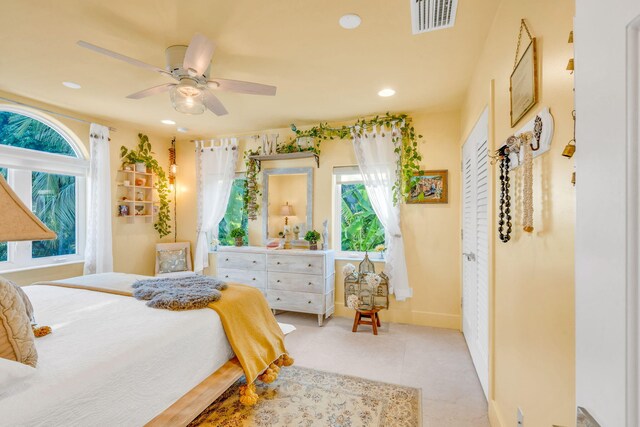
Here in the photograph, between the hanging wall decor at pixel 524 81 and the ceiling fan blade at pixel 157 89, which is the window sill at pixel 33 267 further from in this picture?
the hanging wall decor at pixel 524 81

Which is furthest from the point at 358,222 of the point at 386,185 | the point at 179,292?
the point at 179,292

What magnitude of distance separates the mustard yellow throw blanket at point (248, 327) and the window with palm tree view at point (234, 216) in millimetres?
2005

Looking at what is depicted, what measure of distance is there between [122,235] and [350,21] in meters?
3.85

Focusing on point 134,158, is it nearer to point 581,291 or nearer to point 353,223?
point 353,223

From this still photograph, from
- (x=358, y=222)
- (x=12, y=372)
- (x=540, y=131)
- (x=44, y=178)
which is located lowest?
(x=12, y=372)

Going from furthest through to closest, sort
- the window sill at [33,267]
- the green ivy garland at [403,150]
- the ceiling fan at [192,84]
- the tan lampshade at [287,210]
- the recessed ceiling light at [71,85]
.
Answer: the tan lampshade at [287,210]
the green ivy garland at [403,150]
the window sill at [33,267]
the recessed ceiling light at [71,85]
the ceiling fan at [192,84]

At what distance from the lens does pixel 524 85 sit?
1346mm

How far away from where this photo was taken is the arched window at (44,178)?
3174mm

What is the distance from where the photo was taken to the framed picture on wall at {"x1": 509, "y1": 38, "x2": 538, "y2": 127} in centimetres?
124

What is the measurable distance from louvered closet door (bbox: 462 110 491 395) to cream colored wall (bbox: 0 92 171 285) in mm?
4114

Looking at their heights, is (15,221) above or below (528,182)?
below

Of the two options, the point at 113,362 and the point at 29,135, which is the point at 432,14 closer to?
the point at 113,362

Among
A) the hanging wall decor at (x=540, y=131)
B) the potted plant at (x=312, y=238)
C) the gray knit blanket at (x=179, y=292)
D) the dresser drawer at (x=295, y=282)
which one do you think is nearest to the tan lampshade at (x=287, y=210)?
the potted plant at (x=312, y=238)

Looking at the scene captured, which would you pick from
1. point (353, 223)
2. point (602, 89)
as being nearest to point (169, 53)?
point (602, 89)
